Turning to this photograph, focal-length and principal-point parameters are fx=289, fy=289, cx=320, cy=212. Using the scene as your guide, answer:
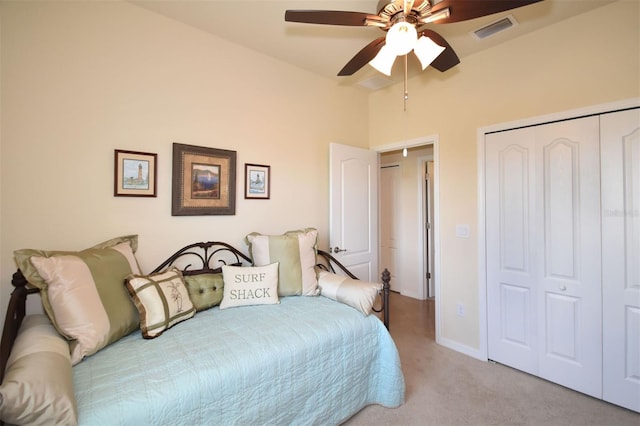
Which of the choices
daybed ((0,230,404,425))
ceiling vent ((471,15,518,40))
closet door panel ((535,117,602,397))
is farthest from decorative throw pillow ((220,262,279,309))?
ceiling vent ((471,15,518,40))

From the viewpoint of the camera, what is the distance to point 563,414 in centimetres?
190

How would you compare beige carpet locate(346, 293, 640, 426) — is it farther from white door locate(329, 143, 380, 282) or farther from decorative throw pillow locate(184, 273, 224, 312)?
decorative throw pillow locate(184, 273, 224, 312)

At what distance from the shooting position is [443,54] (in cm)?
188

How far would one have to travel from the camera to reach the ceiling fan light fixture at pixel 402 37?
4.88 feet

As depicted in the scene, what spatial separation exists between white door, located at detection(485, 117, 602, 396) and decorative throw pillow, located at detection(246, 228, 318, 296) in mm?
1602

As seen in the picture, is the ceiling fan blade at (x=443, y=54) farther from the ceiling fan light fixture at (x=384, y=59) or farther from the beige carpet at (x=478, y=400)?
the beige carpet at (x=478, y=400)

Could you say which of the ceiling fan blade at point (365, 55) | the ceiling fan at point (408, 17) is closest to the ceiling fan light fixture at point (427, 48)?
the ceiling fan at point (408, 17)

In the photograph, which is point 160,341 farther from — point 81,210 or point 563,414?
point 563,414

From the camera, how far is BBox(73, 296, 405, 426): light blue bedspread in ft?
3.75

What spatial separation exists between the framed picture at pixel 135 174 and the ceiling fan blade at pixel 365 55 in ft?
5.01

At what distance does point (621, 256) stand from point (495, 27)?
6.10 ft

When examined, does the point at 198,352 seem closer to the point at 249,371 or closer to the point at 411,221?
the point at 249,371

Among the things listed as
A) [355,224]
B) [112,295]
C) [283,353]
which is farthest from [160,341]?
[355,224]

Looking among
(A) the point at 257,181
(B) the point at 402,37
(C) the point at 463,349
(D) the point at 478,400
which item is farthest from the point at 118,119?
(C) the point at 463,349
